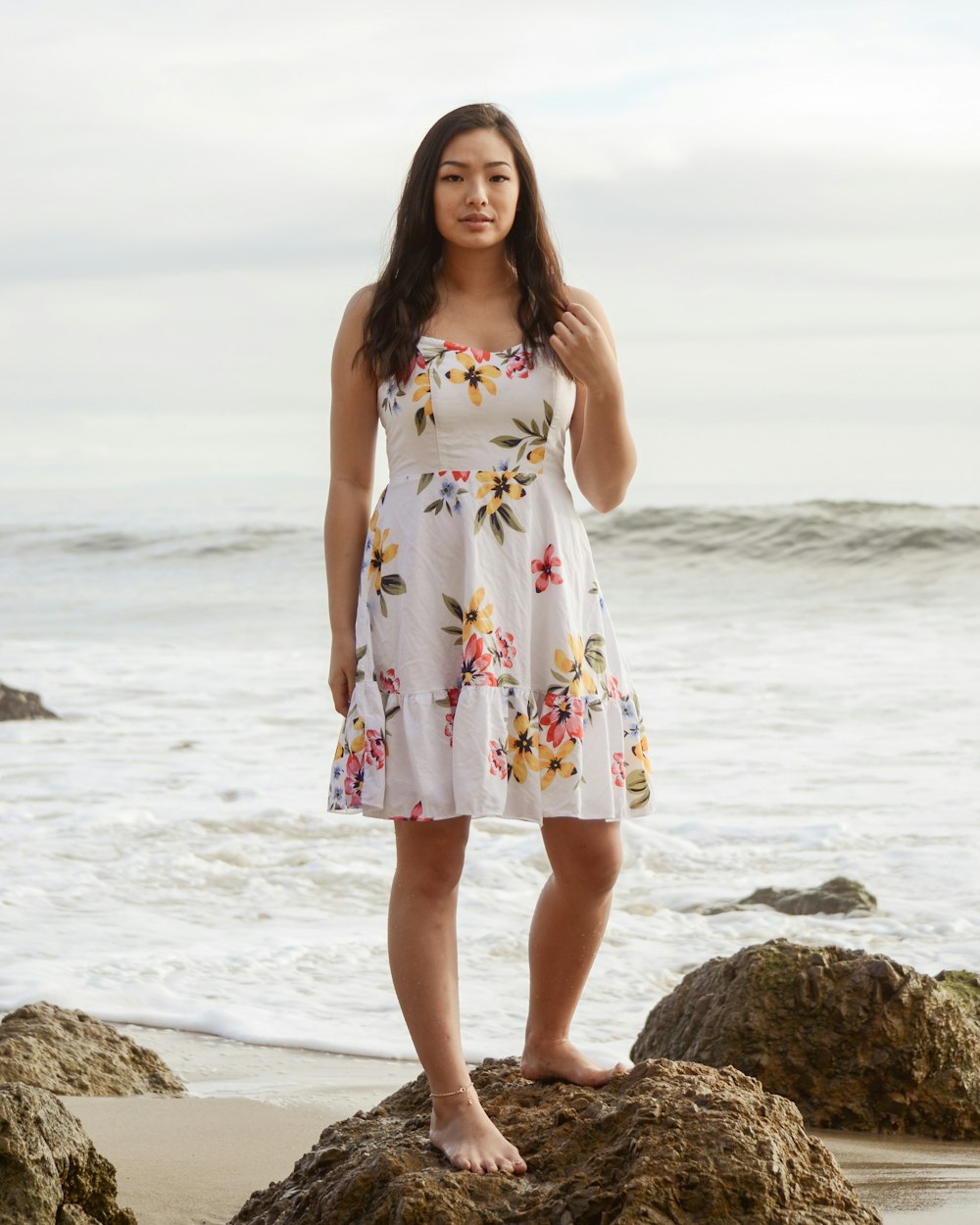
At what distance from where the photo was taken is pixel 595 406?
294 cm

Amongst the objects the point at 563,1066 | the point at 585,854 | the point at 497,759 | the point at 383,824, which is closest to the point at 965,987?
the point at 563,1066

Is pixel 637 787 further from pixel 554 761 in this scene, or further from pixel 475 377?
pixel 475 377

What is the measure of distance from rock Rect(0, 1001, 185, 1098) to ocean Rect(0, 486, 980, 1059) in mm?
790

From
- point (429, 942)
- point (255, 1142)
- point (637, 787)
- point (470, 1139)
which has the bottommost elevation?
point (255, 1142)

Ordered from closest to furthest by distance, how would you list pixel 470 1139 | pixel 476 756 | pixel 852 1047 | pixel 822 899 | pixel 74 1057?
pixel 470 1139 → pixel 476 756 → pixel 852 1047 → pixel 74 1057 → pixel 822 899

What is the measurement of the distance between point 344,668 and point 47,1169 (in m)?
1.04

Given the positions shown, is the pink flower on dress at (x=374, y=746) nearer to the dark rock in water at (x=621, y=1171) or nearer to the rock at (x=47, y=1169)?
the dark rock in water at (x=621, y=1171)

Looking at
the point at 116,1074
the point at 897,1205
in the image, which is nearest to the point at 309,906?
the point at 116,1074

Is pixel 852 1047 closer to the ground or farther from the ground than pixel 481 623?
closer to the ground

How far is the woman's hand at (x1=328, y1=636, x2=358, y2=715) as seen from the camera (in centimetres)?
296

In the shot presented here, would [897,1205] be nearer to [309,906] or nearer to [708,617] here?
[309,906]

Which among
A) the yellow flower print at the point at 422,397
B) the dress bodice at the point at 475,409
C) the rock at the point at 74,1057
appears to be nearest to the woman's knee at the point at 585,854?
the dress bodice at the point at 475,409

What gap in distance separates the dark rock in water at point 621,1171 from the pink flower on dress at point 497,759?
0.59 meters

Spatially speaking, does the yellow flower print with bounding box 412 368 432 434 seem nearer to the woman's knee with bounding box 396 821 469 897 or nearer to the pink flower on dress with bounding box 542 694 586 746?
the pink flower on dress with bounding box 542 694 586 746
